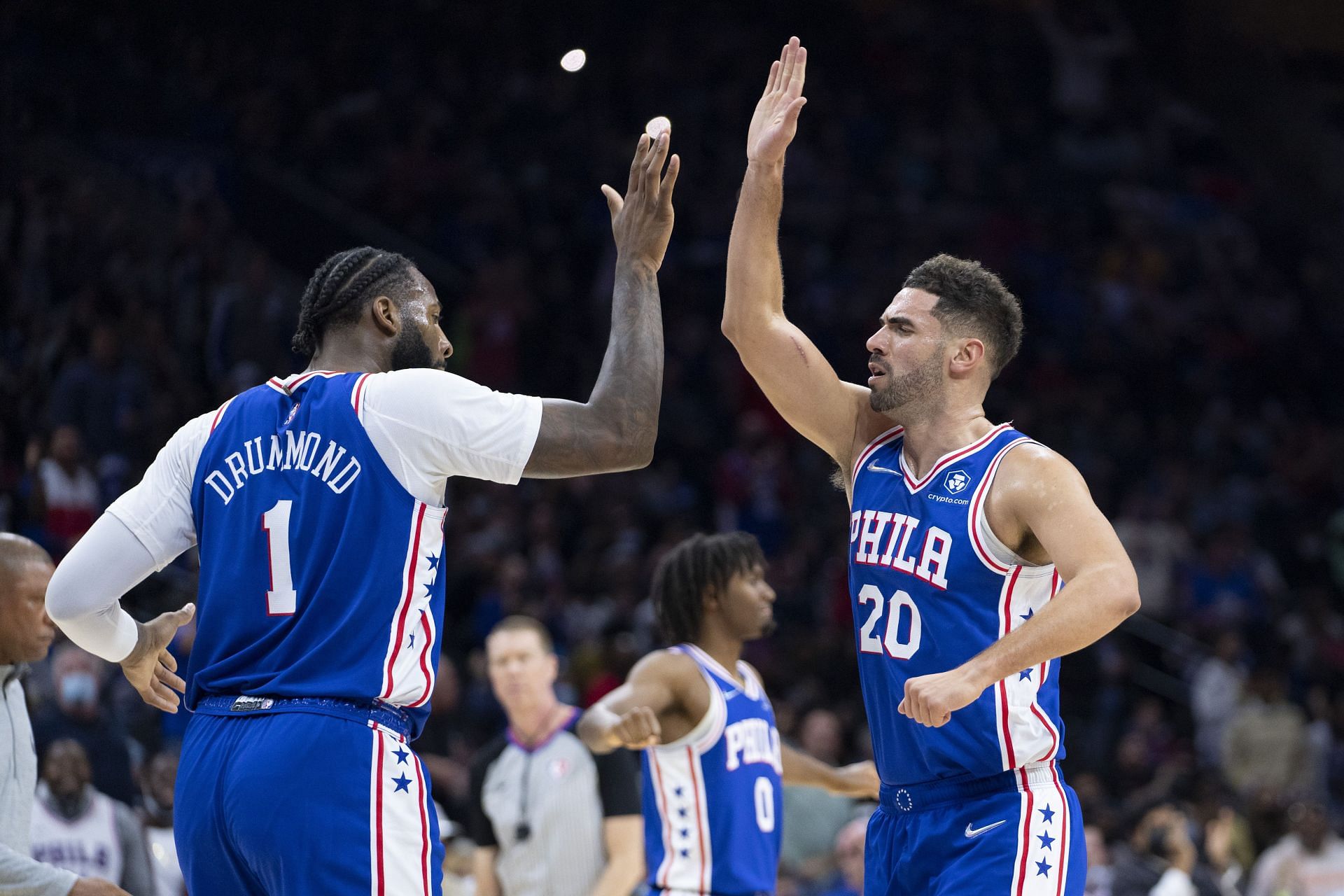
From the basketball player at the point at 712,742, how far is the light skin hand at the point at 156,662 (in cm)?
179

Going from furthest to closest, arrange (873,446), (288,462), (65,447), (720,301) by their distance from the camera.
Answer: (720,301), (65,447), (873,446), (288,462)

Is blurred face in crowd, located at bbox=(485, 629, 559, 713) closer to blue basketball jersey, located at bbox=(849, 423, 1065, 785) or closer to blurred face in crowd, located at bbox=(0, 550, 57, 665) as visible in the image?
blurred face in crowd, located at bbox=(0, 550, 57, 665)

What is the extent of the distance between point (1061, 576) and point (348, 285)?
1917mm

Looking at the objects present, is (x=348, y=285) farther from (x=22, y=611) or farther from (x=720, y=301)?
(x=720, y=301)

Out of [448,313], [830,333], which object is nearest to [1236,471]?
[830,333]

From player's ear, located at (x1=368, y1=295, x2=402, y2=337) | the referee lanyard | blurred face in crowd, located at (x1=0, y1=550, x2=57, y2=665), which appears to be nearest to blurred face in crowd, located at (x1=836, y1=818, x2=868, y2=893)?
the referee lanyard

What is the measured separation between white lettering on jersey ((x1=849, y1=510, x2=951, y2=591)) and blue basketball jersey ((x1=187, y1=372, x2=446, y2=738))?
125cm

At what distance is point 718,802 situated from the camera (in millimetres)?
5777

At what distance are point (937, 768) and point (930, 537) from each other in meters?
0.60

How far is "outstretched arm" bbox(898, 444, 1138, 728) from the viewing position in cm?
354

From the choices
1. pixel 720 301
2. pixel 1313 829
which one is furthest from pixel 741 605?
pixel 720 301

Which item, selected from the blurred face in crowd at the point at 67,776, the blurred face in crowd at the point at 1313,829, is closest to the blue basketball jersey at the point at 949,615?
the blurred face in crowd at the point at 67,776

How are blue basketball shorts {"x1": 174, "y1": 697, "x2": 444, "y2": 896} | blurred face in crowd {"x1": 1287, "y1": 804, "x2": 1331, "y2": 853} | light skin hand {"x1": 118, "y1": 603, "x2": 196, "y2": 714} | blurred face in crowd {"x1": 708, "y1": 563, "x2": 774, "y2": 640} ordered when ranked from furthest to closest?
blurred face in crowd {"x1": 1287, "y1": 804, "x2": 1331, "y2": 853} → blurred face in crowd {"x1": 708, "y1": 563, "x2": 774, "y2": 640} → light skin hand {"x1": 118, "y1": 603, "x2": 196, "y2": 714} → blue basketball shorts {"x1": 174, "y1": 697, "x2": 444, "y2": 896}

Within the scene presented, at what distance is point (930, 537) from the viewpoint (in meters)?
4.17
